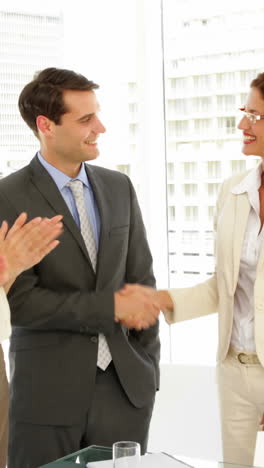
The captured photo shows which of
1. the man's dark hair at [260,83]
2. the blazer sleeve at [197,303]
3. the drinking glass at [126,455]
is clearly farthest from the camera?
the blazer sleeve at [197,303]

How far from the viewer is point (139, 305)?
3.10 metres

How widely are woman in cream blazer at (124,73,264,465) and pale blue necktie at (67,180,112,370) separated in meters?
0.44

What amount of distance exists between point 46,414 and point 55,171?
3.07 feet

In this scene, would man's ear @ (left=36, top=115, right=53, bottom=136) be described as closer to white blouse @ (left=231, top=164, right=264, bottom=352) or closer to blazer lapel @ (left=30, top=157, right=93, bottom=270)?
blazer lapel @ (left=30, top=157, right=93, bottom=270)

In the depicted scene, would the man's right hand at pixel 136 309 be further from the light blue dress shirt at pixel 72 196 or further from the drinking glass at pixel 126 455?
the drinking glass at pixel 126 455

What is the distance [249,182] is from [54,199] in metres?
0.74

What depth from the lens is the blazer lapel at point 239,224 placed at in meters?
2.88

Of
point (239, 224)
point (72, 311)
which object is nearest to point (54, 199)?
point (72, 311)

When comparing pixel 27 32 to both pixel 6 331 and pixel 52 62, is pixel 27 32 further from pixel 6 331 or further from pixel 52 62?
pixel 6 331

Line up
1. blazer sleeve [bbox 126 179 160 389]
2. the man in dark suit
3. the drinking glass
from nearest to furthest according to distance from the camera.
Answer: the drinking glass
the man in dark suit
blazer sleeve [bbox 126 179 160 389]

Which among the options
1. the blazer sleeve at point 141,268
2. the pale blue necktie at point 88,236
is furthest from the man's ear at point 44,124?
the blazer sleeve at point 141,268

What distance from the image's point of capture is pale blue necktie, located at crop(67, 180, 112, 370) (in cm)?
313

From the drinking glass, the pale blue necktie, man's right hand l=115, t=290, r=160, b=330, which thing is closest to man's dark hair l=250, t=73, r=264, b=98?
the pale blue necktie

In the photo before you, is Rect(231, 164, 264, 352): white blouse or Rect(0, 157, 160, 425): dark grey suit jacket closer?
Rect(231, 164, 264, 352): white blouse
